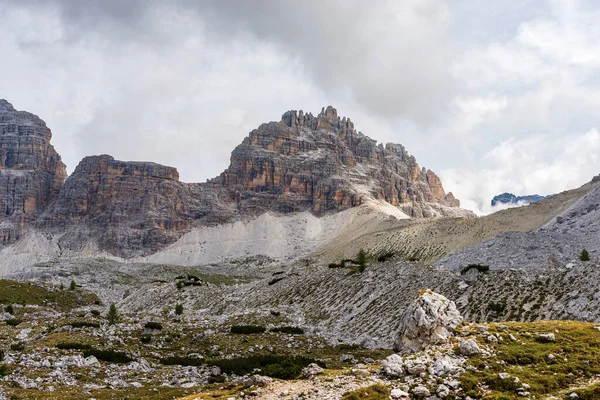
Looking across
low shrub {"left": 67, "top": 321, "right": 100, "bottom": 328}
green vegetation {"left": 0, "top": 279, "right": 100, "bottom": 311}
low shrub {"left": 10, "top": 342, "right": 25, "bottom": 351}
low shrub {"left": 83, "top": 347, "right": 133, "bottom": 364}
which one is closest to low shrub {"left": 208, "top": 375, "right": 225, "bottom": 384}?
low shrub {"left": 83, "top": 347, "right": 133, "bottom": 364}

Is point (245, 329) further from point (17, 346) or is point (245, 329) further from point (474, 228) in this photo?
point (474, 228)

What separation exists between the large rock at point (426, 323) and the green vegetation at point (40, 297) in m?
72.1

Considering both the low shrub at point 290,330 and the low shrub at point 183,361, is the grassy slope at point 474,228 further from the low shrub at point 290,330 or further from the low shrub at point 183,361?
the low shrub at point 183,361

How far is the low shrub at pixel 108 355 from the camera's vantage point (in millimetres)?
37844

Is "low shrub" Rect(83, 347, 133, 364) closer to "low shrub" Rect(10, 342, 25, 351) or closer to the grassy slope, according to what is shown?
"low shrub" Rect(10, 342, 25, 351)

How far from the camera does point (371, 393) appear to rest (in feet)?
63.3

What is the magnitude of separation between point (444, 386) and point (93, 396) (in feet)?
65.3

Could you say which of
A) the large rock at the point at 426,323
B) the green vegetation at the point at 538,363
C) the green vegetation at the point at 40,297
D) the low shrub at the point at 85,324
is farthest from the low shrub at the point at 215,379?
the green vegetation at the point at 40,297

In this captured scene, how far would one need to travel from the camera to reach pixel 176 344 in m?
47.3

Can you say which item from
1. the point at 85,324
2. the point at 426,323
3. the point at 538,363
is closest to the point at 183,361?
the point at 85,324

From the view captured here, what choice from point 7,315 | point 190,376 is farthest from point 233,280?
point 190,376

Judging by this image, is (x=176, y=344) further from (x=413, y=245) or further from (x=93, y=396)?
(x=413, y=245)

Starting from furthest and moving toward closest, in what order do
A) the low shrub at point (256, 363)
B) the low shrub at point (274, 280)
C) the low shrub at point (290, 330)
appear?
the low shrub at point (274, 280), the low shrub at point (290, 330), the low shrub at point (256, 363)

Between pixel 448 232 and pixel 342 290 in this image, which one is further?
pixel 448 232
